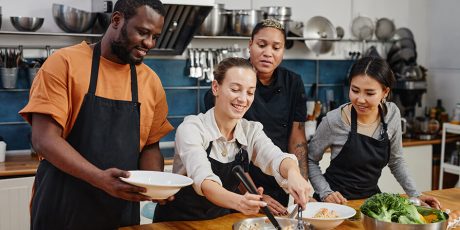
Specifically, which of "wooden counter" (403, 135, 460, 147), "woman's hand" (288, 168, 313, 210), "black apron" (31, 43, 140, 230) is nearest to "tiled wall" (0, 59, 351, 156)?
"wooden counter" (403, 135, 460, 147)

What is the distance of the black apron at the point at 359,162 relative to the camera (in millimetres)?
2801

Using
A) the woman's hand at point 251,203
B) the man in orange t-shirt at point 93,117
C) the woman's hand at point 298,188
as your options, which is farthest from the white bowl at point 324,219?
the man in orange t-shirt at point 93,117

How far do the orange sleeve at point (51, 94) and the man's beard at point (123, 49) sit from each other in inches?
7.4

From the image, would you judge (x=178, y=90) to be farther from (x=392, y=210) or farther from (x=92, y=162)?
(x=392, y=210)

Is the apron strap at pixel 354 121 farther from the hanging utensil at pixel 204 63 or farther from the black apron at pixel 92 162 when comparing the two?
the hanging utensil at pixel 204 63

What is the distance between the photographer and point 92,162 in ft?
7.32

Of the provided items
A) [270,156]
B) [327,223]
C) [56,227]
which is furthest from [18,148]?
[327,223]

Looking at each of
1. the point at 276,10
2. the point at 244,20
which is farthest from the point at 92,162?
the point at 276,10

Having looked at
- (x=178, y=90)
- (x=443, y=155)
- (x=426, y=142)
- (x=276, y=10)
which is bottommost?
(x=443, y=155)

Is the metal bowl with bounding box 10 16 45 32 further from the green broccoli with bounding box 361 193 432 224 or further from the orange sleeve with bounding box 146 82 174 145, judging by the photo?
the green broccoli with bounding box 361 193 432 224

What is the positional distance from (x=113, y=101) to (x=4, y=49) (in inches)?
81.8

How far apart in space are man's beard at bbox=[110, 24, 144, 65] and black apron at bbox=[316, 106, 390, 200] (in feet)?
3.64

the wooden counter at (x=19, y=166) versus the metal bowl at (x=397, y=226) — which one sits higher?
the metal bowl at (x=397, y=226)

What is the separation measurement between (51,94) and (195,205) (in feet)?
2.25
